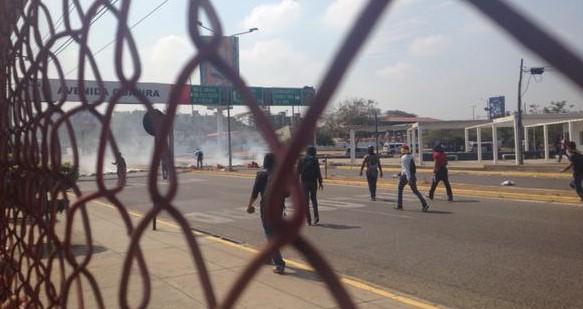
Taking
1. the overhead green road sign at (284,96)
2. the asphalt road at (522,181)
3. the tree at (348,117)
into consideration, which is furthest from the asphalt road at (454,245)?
the tree at (348,117)

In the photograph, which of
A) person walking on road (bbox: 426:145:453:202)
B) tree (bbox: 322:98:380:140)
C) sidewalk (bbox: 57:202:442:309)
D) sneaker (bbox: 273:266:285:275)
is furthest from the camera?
tree (bbox: 322:98:380:140)

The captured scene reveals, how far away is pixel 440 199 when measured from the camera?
15742 mm

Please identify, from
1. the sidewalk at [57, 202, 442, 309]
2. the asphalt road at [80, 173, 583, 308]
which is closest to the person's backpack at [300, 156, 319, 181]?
the asphalt road at [80, 173, 583, 308]

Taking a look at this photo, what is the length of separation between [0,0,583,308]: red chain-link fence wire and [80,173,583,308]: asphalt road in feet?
2.19

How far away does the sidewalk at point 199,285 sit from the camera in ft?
18.3

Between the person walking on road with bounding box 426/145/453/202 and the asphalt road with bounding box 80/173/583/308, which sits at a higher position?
the person walking on road with bounding box 426/145/453/202

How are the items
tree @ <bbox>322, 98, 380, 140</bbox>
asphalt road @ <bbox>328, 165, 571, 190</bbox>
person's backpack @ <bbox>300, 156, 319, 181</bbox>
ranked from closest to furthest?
person's backpack @ <bbox>300, 156, 319, 181</bbox> < asphalt road @ <bbox>328, 165, 571, 190</bbox> < tree @ <bbox>322, 98, 380, 140</bbox>

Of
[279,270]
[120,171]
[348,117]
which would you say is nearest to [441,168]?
[279,270]

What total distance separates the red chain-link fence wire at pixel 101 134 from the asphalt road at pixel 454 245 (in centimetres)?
67

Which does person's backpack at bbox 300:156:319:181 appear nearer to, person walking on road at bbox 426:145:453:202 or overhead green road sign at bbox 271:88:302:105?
person walking on road at bbox 426:145:453:202

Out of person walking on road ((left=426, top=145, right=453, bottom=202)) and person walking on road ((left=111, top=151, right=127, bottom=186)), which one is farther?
person walking on road ((left=426, top=145, right=453, bottom=202))

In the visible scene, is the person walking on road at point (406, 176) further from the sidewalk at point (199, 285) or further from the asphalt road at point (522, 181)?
the asphalt road at point (522, 181)

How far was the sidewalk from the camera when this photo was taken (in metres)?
5.57

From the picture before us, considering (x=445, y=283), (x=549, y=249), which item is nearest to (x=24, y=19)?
(x=445, y=283)
